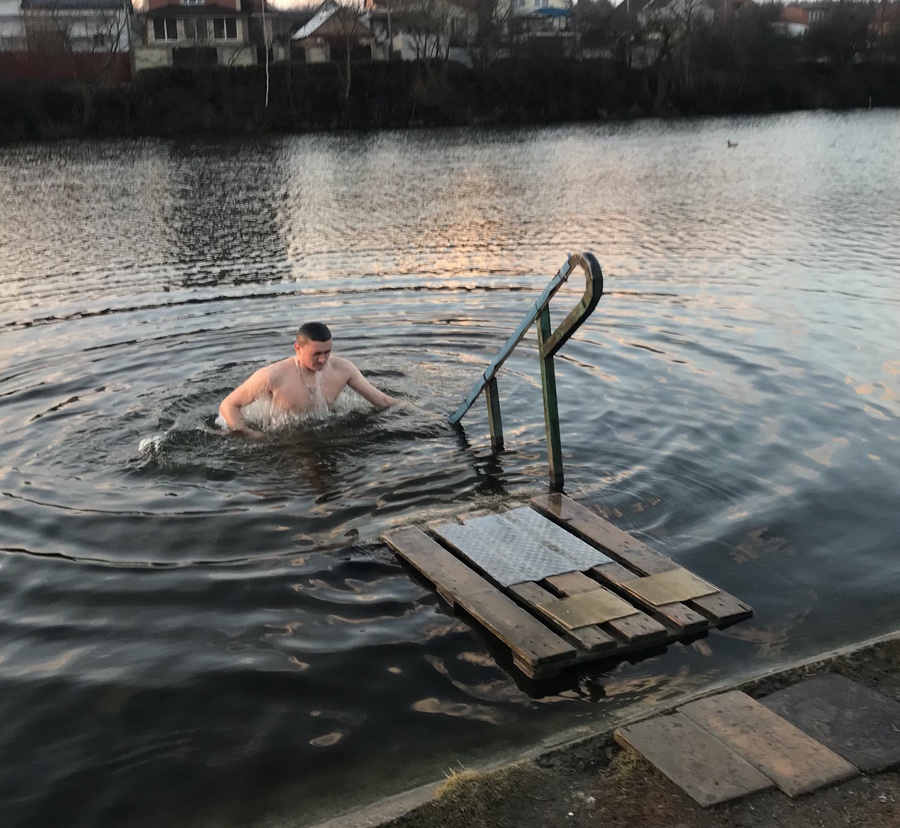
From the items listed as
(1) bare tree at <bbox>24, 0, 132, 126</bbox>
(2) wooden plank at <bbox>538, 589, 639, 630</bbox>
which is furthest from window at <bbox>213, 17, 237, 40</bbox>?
(2) wooden plank at <bbox>538, 589, 639, 630</bbox>

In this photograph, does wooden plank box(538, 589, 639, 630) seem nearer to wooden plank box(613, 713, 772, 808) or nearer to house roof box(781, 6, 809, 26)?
wooden plank box(613, 713, 772, 808)

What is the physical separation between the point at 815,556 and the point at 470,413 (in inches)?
144

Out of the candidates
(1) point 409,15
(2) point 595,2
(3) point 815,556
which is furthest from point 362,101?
(3) point 815,556

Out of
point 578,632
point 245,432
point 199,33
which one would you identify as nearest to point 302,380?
point 245,432

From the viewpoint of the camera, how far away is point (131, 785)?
4266 millimetres

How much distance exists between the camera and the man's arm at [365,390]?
869 cm

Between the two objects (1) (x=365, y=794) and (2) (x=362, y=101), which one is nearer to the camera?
(1) (x=365, y=794)

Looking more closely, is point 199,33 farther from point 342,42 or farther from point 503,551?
point 503,551

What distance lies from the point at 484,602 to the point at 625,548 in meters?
1.09

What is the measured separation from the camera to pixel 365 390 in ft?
28.7

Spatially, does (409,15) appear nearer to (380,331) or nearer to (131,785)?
(380,331)

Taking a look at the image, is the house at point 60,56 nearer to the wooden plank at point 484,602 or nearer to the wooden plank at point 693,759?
the wooden plank at point 484,602

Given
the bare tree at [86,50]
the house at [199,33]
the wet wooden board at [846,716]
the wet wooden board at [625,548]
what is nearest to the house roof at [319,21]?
the house at [199,33]

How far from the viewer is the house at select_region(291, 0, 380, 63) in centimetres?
6629
